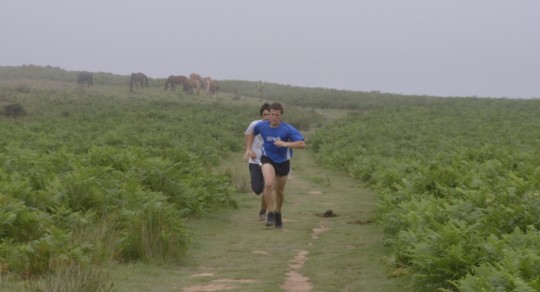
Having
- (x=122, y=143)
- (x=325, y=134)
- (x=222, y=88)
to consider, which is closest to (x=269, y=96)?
(x=222, y=88)

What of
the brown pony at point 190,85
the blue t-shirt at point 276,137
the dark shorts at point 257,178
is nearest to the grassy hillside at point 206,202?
the dark shorts at point 257,178

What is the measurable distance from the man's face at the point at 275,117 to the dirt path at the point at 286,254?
177cm

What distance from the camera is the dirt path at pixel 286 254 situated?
826 cm

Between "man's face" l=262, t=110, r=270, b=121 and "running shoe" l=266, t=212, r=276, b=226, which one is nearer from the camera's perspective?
"running shoe" l=266, t=212, r=276, b=226

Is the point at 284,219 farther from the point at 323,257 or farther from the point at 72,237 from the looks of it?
the point at 72,237

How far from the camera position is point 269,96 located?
73938 millimetres

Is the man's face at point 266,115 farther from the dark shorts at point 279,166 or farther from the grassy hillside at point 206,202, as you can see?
the grassy hillside at point 206,202

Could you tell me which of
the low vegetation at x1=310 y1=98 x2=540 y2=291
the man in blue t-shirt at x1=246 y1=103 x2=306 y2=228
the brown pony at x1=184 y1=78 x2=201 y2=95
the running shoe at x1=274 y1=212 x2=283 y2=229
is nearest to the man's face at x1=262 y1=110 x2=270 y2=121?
the man in blue t-shirt at x1=246 y1=103 x2=306 y2=228

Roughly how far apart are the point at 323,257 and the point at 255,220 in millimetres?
3669

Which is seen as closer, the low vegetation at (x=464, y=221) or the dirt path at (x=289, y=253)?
the low vegetation at (x=464, y=221)

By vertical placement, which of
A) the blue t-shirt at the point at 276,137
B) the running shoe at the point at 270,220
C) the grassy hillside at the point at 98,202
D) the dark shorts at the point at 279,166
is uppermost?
the blue t-shirt at the point at 276,137

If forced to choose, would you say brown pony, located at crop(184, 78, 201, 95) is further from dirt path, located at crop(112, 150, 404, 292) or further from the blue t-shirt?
the blue t-shirt

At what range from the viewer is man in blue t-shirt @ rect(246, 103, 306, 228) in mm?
11836

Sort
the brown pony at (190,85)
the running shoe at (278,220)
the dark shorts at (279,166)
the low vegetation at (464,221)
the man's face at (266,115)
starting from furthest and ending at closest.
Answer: the brown pony at (190,85), the man's face at (266,115), the running shoe at (278,220), the dark shorts at (279,166), the low vegetation at (464,221)
